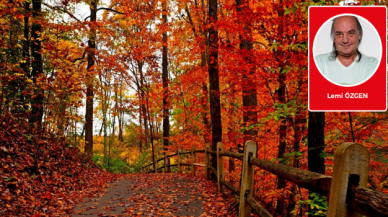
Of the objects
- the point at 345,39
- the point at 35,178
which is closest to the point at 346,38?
the point at 345,39

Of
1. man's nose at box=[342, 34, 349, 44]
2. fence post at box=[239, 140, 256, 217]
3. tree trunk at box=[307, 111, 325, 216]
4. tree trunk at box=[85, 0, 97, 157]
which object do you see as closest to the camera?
fence post at box=[239, 140, 256, 217]

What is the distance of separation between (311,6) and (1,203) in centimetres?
618

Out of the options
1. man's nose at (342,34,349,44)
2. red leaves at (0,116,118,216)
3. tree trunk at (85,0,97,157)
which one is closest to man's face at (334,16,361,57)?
man's nose at (342,34,349,44)

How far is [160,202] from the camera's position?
6.48 m

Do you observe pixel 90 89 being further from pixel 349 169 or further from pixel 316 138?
pixel 349 169

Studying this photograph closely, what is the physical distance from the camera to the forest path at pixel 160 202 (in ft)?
18.6

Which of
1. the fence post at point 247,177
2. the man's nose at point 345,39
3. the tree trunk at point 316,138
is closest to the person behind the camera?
the fence post at point 247,177

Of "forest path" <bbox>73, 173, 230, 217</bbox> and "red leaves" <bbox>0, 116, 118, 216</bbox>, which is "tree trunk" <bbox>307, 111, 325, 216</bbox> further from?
"red leaves" <bbox>0, 116, 118, 216</bbox>

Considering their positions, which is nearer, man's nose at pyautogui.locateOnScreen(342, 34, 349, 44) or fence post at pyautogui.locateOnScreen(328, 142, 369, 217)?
fence post at pyautogui.locateOnScreen(328, 142, 369, 217)

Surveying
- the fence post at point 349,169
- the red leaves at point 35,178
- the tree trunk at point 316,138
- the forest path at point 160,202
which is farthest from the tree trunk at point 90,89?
the fence post at point 349,169

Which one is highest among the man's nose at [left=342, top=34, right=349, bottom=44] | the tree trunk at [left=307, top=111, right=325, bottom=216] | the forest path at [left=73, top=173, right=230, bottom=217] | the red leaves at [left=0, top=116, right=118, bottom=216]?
the man's nose at [left=342, top=34, right=349, bottom=44]

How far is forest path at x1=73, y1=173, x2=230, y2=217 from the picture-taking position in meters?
5.66

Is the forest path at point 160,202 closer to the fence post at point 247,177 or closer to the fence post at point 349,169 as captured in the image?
the fence post at point 247,177

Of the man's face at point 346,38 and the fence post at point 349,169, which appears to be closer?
the fence post at point 349,169
